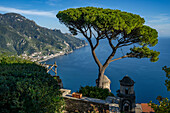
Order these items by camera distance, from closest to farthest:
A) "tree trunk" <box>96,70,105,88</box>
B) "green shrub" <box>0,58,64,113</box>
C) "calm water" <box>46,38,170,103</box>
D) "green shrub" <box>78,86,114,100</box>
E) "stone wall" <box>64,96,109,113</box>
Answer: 1. "green shrub" <box>0,58,64,113</box>
2. "stone wall" <box>64,96,109,113</box>
3. "green shrub" <box>78,86,114,100</box>
4. "tree trunk" <box>96,70,105,88</box>
5. "calm water" <box>46,38,170,103</box>

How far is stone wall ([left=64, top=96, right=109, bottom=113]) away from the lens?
7.88m

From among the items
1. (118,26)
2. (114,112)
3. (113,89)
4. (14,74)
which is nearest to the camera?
(14,74)

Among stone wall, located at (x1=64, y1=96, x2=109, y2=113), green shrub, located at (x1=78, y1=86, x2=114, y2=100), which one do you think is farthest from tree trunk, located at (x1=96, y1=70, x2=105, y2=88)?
stone wall, located at (x1=64, y1=96, x2=109, y2=113)

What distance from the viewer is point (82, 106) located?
837 centimetres

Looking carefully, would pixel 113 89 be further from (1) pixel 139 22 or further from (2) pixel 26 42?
(2) pixel 26 42

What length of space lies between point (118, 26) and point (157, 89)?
60.2 m

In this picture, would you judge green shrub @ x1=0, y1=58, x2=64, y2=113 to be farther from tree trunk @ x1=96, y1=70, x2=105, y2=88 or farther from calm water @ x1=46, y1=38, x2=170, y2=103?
calm water @ x1=46, y1=38, x2=170, y2=103

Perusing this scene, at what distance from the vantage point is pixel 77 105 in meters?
8.51

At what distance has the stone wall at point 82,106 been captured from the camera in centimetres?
788

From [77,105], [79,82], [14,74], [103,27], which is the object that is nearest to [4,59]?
[14,74]

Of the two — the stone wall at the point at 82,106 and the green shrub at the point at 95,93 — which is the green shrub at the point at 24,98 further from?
the green shrub at the point at 95,93

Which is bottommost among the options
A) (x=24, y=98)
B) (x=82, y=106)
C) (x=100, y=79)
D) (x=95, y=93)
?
(x=82, y=106)

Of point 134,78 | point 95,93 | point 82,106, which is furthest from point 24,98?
point 134,78

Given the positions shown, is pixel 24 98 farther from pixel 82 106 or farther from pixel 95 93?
pixel 95 93
